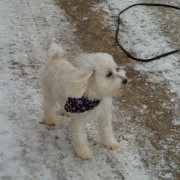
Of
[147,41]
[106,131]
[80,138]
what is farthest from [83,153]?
[147,41]

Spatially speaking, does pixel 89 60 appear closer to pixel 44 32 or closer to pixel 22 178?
pixel 22 178

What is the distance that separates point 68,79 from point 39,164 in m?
1.20

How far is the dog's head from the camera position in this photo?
13.1 feet

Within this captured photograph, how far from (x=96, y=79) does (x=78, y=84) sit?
0.22 m

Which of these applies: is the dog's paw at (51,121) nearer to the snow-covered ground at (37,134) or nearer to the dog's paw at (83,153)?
the snow-covered ground at (37,134)

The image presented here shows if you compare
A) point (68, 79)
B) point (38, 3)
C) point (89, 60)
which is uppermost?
point (89, 60)

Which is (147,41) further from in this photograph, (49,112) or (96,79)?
(96,79)

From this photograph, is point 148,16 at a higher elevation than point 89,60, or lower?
lower

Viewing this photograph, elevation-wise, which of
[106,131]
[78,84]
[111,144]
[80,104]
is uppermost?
[78,84]

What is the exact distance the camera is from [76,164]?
459 centimetres

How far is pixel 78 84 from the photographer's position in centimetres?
398

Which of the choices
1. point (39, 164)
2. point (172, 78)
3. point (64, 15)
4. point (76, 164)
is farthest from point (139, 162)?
point (64, 15)

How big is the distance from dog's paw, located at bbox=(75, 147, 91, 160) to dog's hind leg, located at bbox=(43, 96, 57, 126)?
30.3 inches

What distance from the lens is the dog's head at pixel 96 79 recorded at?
157 inches
